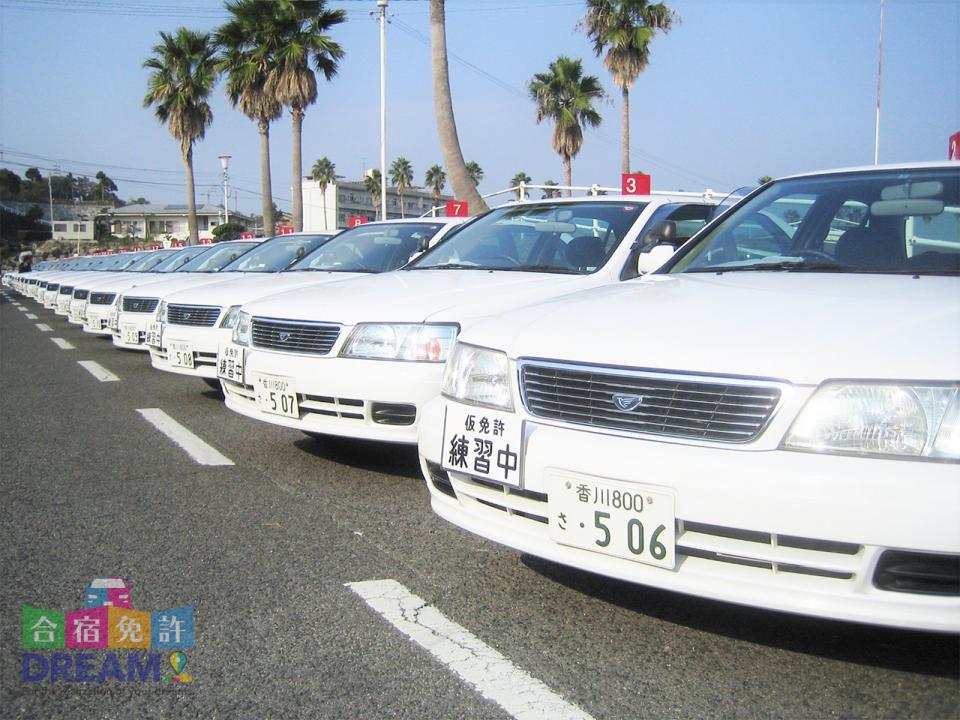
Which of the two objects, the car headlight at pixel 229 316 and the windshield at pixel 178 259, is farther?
the windshield at pixel 178 259

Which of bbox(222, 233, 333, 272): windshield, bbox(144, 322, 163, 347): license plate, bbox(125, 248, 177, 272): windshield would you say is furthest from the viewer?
bbox(125, 248, 177, 272): windshield

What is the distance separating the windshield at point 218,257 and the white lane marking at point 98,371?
1.73 m

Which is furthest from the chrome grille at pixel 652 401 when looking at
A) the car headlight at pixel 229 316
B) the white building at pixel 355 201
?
the white building at pixel 355 201

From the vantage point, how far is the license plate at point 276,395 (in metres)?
4.60

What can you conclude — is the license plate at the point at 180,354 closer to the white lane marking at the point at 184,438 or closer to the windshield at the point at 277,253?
the white lane marking at the point at 184,438

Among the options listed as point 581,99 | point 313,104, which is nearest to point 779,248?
point 313,104

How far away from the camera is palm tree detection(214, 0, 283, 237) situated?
2445cm

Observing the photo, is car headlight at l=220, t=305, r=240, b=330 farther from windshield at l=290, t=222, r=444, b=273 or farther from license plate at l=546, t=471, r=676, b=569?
license plate at l=546, t=471, r=676, b=569

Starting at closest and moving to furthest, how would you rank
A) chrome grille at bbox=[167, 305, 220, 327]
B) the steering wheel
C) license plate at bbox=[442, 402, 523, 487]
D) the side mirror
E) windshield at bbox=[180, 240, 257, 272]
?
license plate at bbox=[442, 402, 523, 487], the side mirror, the steering wheel, chrome grille at bbox=[167, 305, 220, 327], windshield at bbox=[180, 240, 257, 272]

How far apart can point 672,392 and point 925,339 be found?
0.65 metres

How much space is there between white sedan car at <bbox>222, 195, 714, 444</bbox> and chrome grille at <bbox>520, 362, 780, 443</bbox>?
1.59 m

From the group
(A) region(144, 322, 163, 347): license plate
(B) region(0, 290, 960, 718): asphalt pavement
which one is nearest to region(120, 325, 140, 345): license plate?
(A) region(144, 322, 163, 347): license plate

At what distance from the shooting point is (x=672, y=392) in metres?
2.43

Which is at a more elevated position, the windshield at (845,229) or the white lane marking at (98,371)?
the windshield at (845,229)
